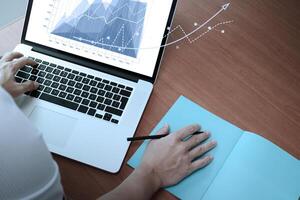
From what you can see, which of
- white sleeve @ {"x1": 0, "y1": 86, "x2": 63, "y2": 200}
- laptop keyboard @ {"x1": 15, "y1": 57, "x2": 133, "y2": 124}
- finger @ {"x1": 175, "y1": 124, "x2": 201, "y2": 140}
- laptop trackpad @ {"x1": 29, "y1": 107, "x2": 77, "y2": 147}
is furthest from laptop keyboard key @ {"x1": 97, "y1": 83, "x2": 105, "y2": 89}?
white sleeve @ {"x1": 0, "y1": 86, "x2": 63, "y2": 200}

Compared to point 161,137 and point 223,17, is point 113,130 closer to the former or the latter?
point 161,137

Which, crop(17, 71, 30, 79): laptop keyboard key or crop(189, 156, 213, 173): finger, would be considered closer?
crop(189, 156, 213, 173): finger

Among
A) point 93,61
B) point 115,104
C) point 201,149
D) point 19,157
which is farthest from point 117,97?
point 19,157

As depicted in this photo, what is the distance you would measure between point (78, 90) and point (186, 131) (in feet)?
0.90

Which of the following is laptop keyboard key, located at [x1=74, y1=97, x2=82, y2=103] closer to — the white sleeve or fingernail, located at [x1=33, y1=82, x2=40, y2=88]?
fingernail, located at [x1=33, y1=82, x2=40, y2=88]

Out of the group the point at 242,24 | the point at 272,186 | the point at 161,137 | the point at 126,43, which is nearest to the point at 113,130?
the point at 161,137

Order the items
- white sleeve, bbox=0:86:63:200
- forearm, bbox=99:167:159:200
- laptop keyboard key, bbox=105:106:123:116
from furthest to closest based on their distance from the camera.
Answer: laptop keyboard key, bbox=105:106:123:116 < forearm, bbox=99:167:159:200 < white sleeve, bbox=0:86:63:200

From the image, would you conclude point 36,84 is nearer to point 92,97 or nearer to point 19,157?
point 92,97

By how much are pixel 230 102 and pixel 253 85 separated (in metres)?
0.08

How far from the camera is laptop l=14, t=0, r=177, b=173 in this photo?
2.37ft

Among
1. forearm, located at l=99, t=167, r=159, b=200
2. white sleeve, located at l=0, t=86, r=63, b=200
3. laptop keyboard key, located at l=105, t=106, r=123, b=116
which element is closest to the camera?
white sleeve, located at l=0, t=86, r=63, b=200

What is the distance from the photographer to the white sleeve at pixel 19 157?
0.39 metres

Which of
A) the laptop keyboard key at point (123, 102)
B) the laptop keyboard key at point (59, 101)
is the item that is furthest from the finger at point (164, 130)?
the laptop keyboard key at point (59, 101)

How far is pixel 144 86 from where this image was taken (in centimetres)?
78
